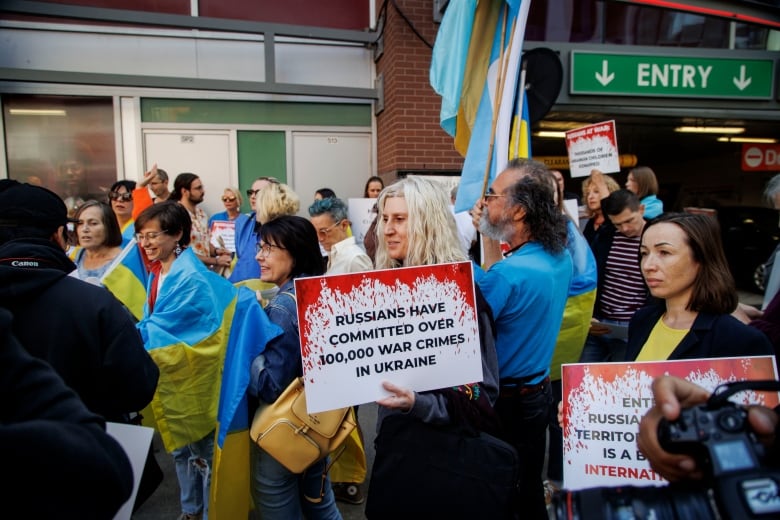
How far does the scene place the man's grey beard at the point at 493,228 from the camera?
232 cm

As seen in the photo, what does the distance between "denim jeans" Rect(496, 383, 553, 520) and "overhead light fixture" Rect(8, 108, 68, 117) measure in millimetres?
7095

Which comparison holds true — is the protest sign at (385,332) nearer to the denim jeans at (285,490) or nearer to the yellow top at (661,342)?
the yellow top at (661,342)

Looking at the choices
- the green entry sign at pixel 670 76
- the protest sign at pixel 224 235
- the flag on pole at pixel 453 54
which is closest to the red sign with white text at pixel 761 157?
the green entry sign at pixel 670 76

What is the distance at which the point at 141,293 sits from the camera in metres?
3.34

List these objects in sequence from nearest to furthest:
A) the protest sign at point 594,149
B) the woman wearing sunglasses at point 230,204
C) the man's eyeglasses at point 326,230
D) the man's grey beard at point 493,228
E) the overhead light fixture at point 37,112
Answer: the man's grey beard at point 493,228 < the man's eyeglasses at point 326,230 < the protest sign at point 594,149 < the woman wearing sunglasses at point 230,204 < the overhead light fixture at point 37,112

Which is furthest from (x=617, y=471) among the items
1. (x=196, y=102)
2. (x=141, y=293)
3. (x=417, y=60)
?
(x=196, y=102)

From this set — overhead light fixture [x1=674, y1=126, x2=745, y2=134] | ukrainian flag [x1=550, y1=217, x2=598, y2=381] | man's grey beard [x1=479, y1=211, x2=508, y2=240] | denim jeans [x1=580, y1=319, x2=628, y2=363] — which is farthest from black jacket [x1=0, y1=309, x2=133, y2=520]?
overhead light fixture [x1=674, y1=126, x2=745, y2=134]

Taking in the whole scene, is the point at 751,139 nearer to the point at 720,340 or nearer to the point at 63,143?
the point at 720,340

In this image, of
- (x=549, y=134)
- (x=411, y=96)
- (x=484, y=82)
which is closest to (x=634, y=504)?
(x=484, y=82)

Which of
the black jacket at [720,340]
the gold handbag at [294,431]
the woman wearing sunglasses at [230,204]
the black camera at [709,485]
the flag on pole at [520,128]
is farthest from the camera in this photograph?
the woman wearing sunglasses at [230,204]

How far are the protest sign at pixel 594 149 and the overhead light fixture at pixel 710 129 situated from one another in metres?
5.55

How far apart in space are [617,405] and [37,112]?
768cm

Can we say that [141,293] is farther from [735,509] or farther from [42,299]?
[735,509]

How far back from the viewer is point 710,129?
10.0 meters
